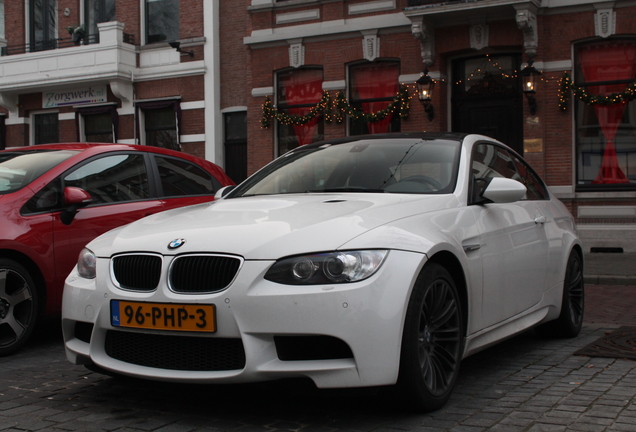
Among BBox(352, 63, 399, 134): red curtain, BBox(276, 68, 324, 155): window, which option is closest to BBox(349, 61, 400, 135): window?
BBox(352, 63, 399, 134): red curtain

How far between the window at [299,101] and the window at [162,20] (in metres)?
4.56

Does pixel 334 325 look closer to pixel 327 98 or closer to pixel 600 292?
pixel 600 292

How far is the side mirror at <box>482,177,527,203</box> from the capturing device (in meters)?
4.91

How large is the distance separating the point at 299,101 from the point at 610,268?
9.25 meters

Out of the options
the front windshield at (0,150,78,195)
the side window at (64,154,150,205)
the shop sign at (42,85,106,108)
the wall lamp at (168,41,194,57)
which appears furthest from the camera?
the shop sign at (42,85,106,108)

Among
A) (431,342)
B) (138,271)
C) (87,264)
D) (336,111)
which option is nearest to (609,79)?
(336,111)

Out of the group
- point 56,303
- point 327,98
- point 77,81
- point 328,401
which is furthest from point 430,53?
point 328,401

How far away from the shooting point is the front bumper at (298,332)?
12.0ft

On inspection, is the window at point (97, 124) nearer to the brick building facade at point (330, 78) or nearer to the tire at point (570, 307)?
the brick building facade at point (330, 78)

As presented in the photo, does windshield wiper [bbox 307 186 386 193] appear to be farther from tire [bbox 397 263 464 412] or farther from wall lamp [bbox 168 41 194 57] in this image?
wall lamp [bbox 168 41 194 57]

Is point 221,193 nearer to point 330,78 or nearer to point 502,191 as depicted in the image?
point 502,191

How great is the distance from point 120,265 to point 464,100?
579 inches

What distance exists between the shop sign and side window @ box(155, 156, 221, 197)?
653 inches

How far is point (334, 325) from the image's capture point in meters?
3.64
